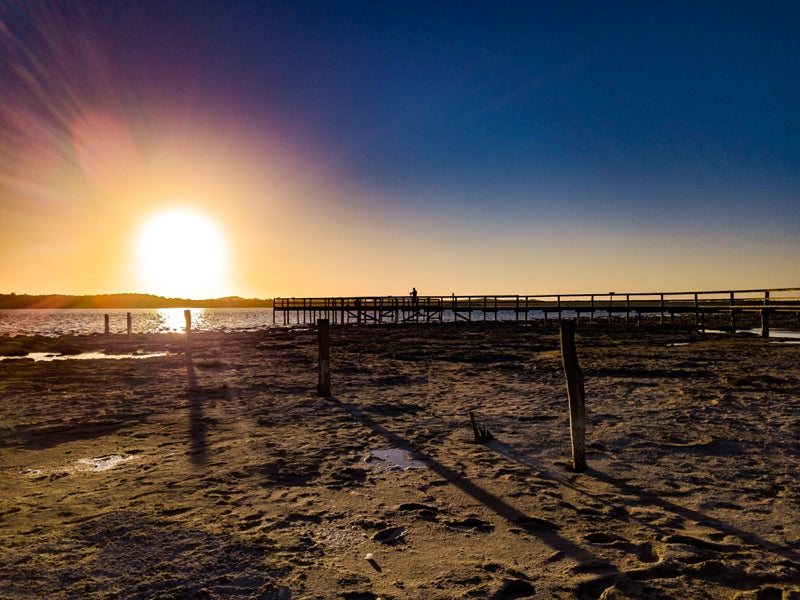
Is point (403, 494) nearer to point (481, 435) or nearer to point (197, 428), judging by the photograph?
point (481, 435)

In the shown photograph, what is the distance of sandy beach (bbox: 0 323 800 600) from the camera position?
3.60 meters

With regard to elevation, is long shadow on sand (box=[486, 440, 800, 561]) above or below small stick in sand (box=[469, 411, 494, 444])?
below

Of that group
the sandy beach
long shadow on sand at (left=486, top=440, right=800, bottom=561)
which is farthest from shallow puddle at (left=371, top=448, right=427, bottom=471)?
long shadow on sand at (left=486, top=440, right=800, bottom=561)

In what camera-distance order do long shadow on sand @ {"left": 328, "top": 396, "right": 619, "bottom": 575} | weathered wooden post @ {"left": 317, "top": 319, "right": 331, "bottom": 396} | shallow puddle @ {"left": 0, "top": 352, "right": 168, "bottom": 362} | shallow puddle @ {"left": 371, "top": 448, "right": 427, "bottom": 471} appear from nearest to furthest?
long shadow on sand @ {"left": 328, "top": 396, "right": 619, "bottom": 575}
shallow puddle @ {"left": 371, "top": 448, "right": 427, "bottom": 471}
weathered wooden post @ {"left": 317, "top": 319, "right": 331, "bottom": 396}
shallow puddle @ {"left": 0, "top": 352, "right": 168, "bottom": 362}

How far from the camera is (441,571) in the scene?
3.69 metres

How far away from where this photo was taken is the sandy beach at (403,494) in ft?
11.8

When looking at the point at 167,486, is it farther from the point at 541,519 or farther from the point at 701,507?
the point at 701,507

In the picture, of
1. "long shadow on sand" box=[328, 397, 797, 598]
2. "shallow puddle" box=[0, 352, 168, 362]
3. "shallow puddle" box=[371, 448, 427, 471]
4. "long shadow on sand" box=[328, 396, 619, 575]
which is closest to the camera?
"long shadow on sand" box=[328, 397, 797, 598]

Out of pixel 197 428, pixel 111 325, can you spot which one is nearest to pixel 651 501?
pixel 197 428

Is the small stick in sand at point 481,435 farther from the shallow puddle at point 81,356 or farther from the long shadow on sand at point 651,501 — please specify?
the shallow puddle at point 81,356

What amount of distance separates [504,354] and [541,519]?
14.0m

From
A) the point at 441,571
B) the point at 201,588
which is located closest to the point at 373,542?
the point at 441,571

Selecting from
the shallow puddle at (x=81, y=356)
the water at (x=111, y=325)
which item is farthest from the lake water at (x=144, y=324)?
the shallow puddle at (x=81, y=356)

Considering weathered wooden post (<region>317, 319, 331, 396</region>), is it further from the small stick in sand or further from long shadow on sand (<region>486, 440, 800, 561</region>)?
long shadow on sand (<region>486, 440, 800, 561</region>)
